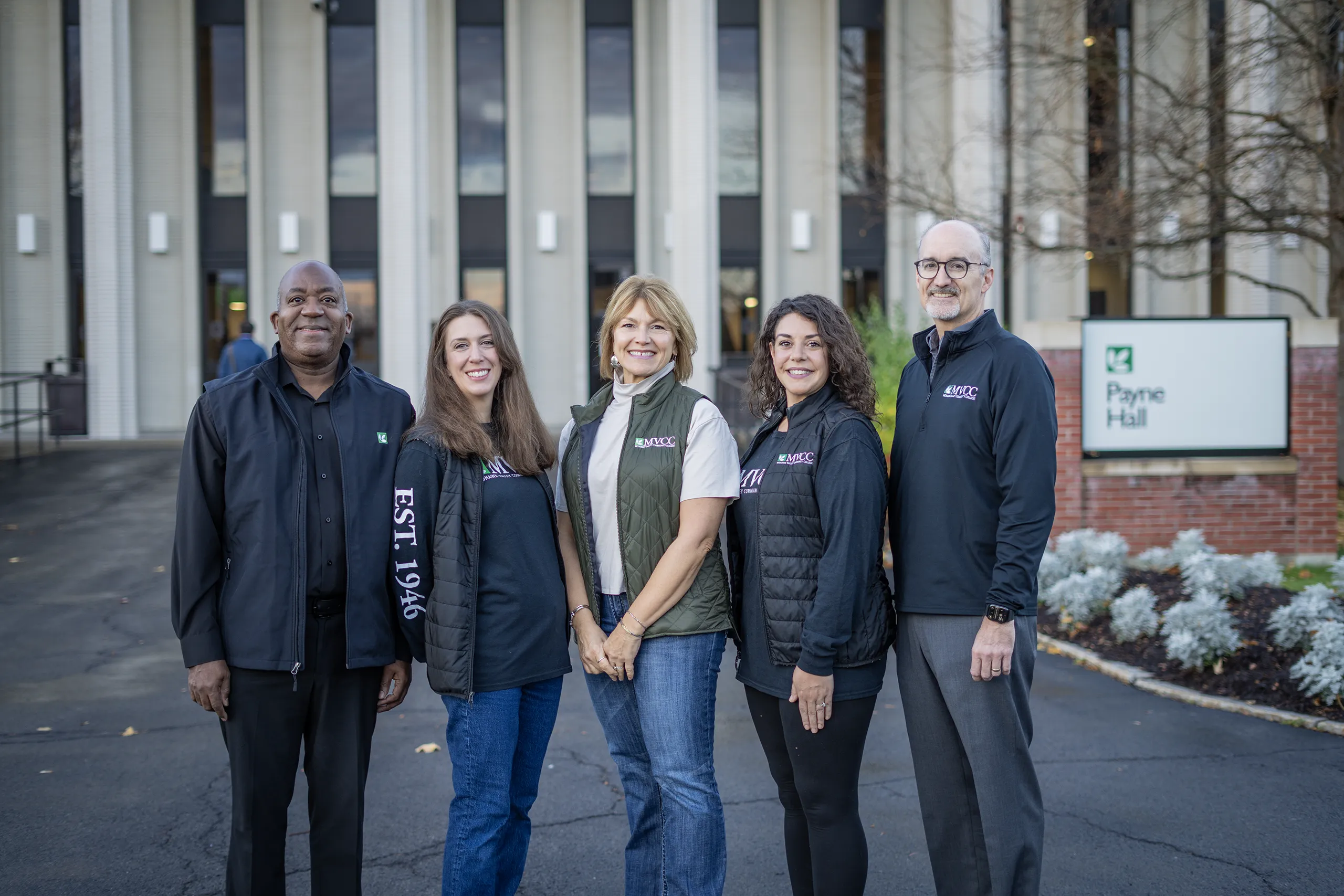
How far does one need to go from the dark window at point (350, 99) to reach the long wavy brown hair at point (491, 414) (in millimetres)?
19362

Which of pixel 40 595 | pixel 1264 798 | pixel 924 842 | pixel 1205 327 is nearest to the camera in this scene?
pixel 924 842

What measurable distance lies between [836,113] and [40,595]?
17.0 metres

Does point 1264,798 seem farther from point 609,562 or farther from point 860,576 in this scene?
point 609,562

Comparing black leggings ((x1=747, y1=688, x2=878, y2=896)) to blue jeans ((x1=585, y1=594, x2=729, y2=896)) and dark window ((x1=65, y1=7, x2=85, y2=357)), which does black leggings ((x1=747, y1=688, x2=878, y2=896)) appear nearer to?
blue jeans ((x1=585, y1=594, x2=729, y2=896))

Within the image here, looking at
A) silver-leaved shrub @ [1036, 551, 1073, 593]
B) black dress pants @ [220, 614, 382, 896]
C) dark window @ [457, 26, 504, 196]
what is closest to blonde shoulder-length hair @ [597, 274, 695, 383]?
black dress pants @ [220, 614, 382, 896]

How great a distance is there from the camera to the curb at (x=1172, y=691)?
5762mm

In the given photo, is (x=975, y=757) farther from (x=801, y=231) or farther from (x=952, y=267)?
(x=801, y=231)

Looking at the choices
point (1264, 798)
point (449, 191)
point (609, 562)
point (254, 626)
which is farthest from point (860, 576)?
point (449, 191)

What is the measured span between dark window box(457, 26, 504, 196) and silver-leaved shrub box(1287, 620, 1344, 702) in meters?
18.2

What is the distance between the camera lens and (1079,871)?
4148 millimetres

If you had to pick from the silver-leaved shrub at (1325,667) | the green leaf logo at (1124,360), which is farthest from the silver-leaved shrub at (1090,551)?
the silver-leaved shrub at (1325,667)

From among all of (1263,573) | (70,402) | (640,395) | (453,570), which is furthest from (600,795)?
(70,402)

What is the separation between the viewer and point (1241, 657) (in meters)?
6.62

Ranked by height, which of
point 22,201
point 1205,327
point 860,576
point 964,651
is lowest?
point 964,651
